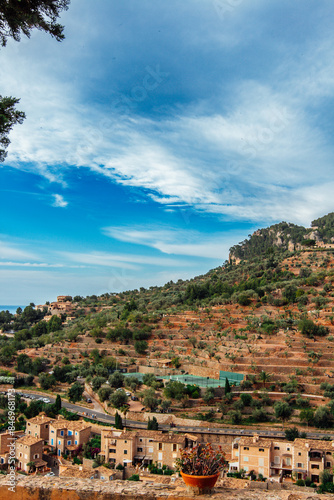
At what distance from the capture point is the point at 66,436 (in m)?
21.5

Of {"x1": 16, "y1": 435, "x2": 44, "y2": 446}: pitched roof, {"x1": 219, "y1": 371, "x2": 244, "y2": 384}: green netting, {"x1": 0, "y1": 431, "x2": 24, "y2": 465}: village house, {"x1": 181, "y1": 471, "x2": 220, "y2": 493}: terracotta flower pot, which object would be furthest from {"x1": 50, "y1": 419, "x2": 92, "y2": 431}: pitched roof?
{"x1": 181, "y1": 471, "x2": 220, "y2": 493}: terracotta flower pot

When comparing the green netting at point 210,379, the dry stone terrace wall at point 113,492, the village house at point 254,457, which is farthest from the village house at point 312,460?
the dry stone terrace wall at point 113,492

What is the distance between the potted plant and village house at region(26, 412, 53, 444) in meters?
20.5

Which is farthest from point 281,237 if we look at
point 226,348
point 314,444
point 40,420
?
point 40,420

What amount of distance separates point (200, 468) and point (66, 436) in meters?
20.2

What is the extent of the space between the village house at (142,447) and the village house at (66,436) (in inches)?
71.8

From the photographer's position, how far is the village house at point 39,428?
2186 cm

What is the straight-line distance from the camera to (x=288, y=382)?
26016mm

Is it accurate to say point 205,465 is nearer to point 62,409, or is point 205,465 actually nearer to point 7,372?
point 62,409

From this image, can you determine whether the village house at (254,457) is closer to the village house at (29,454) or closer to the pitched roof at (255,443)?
the pitched roof at (255,443)

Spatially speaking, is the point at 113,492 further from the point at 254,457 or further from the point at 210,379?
the point at 210,379

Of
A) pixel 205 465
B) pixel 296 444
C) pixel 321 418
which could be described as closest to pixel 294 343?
pixel 321 418

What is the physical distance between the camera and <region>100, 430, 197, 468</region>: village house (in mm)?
19406

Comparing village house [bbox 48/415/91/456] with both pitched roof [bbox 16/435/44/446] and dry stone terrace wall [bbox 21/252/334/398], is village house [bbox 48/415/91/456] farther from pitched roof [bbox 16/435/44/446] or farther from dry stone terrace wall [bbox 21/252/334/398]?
dry stone terrace wall [bbox 21/252/334/398]
